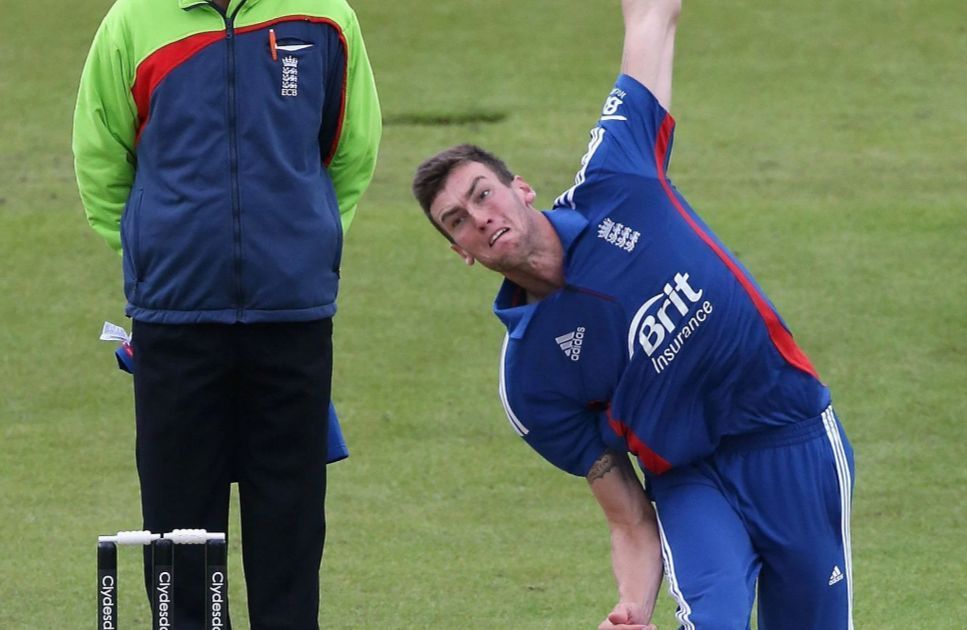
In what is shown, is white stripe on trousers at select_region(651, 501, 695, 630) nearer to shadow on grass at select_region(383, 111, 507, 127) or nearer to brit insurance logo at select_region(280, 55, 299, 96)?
brit insurance logo at select_region(280, 55, 299, 96)

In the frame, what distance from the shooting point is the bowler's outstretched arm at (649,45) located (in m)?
4.31

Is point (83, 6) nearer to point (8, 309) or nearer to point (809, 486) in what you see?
point (8, 309)

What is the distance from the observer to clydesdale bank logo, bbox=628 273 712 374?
161 inches

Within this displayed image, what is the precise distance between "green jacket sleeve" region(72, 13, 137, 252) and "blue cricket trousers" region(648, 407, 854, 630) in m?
1.63

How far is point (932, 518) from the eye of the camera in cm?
679

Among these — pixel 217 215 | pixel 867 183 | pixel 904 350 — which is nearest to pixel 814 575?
pixel 217 215

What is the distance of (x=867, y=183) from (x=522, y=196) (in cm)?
704

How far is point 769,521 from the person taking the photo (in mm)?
4207

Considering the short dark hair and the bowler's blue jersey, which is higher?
the short dark hair

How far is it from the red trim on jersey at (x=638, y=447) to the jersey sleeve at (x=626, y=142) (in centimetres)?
52

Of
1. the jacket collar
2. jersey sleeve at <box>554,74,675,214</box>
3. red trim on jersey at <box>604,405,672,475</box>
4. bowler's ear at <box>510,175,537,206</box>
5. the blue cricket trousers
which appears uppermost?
the jacket collar

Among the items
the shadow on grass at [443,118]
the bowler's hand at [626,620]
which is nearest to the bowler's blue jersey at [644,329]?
the bowler's hand at [626,620]

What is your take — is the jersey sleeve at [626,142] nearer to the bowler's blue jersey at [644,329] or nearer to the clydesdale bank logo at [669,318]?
the bowler's blue jersey at [644,329]

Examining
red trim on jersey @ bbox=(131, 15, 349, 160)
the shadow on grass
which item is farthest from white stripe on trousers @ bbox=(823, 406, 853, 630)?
the shadow on grass
